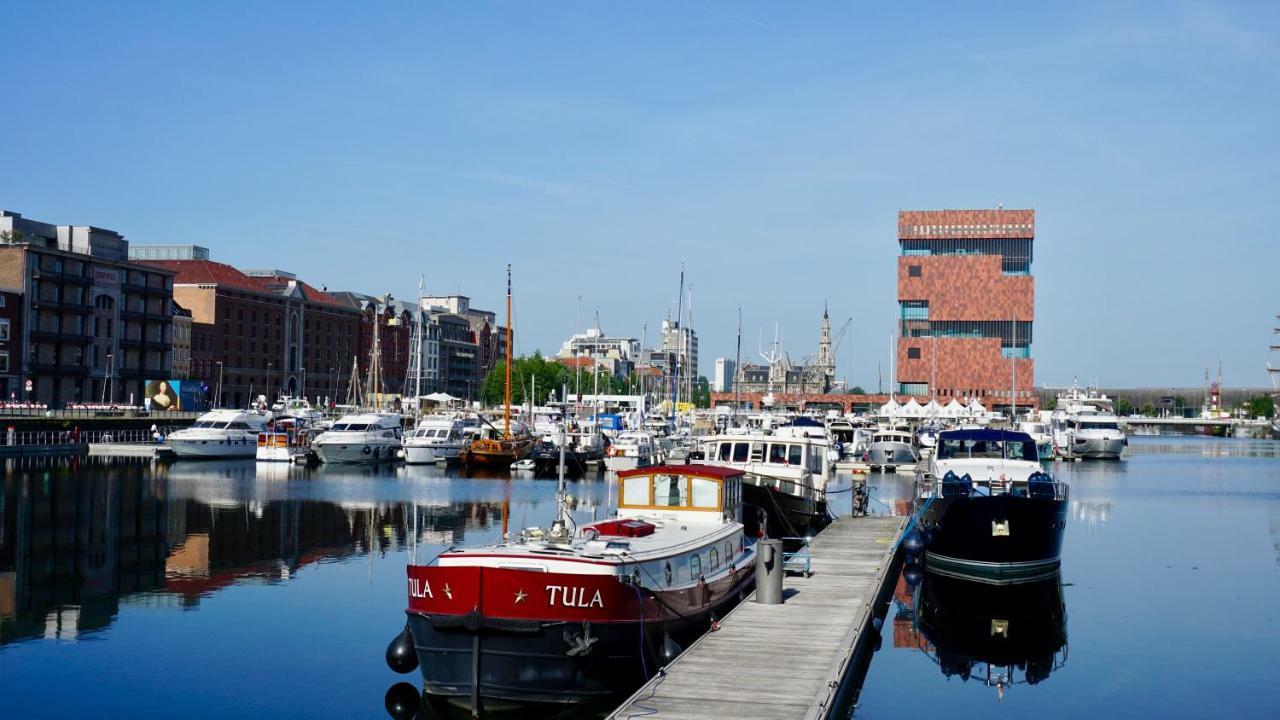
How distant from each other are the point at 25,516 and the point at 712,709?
41310 millimetres

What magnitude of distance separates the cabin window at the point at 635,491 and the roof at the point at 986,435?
16.4 metres

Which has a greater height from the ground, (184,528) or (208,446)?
(208,446)

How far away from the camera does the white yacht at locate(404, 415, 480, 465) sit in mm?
91438

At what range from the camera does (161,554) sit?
1641 inches

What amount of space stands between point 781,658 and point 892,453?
75847mm

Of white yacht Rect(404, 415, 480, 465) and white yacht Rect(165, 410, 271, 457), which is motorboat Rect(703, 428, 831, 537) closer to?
white yacht Rect(404, 415, 480, 465)

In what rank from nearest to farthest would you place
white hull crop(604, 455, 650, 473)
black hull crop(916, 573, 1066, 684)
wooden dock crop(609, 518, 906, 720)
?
wooden dock crop(609, 518, 906, 720)
black hull crop(916, 573, 1066, 684)
white hull crop(604, 455, 650, 473)

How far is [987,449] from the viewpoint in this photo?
42938 mm

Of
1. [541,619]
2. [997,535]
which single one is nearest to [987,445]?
[997,535]

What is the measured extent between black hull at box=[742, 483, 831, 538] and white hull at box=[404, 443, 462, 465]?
50289 millimetres

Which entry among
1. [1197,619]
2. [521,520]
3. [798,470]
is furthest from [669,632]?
[521,520]

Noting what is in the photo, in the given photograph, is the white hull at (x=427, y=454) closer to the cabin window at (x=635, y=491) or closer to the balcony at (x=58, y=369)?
the balcony at (x=58, y=369)

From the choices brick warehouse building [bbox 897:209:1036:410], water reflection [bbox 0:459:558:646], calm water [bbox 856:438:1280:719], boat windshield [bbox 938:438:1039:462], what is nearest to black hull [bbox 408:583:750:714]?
calm water [bbox 856:438:1280:719]

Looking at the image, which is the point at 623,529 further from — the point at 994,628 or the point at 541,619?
the point at 994,628
